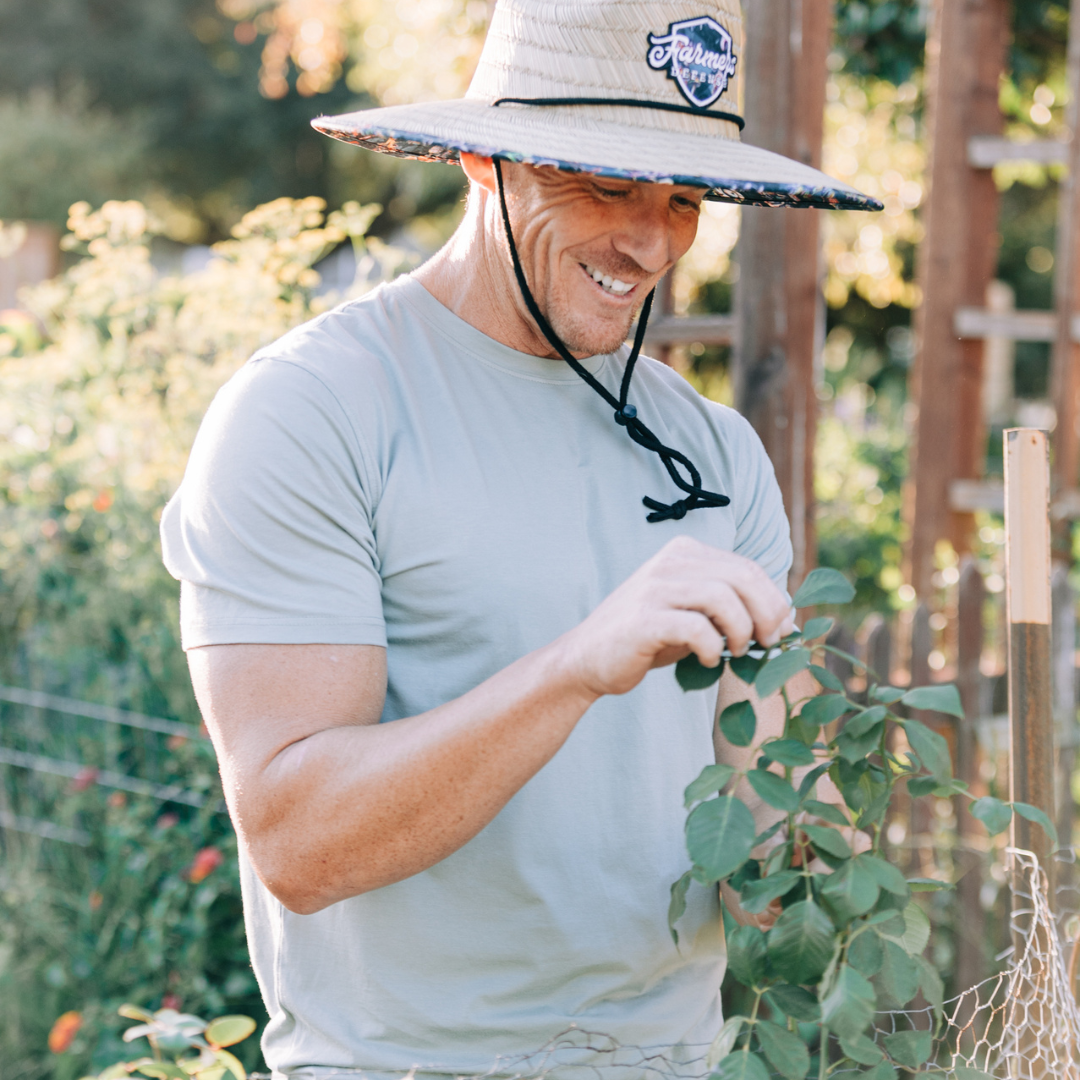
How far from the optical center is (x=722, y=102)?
54.2 inches

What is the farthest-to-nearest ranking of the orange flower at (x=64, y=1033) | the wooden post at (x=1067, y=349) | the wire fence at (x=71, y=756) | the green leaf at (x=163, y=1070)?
the wooden post at (x=1067, y=349)
the wire fence at (x=71, y=756)
the orange flower at (x=64, y=1033)
the green leaf at (x=163, y=1070)

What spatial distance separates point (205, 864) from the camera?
8.23 ft

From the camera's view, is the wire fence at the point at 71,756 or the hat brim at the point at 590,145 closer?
the hat brim at the point at 590,145

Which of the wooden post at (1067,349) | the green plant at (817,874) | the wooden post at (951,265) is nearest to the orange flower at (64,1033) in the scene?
the green plant at (817,874)

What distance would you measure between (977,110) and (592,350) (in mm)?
3397

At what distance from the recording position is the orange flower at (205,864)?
2.51 metres

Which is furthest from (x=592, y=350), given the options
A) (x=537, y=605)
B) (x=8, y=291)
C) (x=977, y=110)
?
(x=8, y=291)

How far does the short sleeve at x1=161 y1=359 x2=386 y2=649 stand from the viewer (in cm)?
117

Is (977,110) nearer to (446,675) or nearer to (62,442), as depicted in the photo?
(62,442)

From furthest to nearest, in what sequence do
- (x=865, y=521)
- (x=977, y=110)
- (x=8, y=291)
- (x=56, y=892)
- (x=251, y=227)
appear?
(x=8, y=291), (x=865, y=521), (x=977, y=110), (x=251, y=227), (x=56, y=892)

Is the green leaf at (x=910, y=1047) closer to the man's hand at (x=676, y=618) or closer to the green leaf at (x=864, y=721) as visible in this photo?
the green leaf at (x=864, y=721)

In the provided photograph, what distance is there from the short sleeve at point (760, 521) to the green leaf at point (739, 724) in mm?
388

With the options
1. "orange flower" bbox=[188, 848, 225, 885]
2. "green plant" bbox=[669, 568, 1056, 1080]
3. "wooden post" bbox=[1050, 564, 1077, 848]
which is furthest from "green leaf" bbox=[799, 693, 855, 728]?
"wooden post" bbox=[1050, 564, 1077, 848]

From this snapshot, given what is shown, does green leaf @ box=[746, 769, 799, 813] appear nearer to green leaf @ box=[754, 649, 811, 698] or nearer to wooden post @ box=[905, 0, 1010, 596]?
green leaf @ box=[754, 649, 811, 698]
